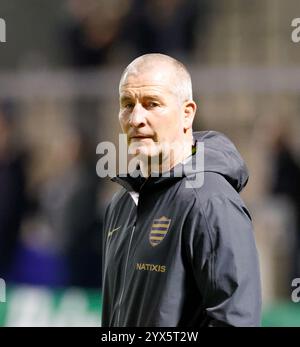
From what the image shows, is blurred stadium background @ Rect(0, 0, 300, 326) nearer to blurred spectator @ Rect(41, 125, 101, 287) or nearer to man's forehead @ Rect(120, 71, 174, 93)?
blurred spectator @ Rect(41, 125, 101, 287)

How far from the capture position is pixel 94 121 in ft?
28.7

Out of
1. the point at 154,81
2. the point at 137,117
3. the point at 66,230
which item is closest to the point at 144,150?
the point at 137,117

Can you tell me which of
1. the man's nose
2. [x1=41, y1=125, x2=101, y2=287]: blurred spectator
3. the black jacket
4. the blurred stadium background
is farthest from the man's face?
[x1=41, y1=125, x2=101, y2=287]: blurred spectator

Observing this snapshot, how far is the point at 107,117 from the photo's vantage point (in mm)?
8867

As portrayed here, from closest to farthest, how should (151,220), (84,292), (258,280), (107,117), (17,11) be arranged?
1. (258,280)
2. (151,220)
3. (84,292)
4. (107,117)
5. (17,11)

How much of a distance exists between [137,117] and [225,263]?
628 millimetres

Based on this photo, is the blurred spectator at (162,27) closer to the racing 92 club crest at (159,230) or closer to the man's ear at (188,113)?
the man's ear at (188,113)

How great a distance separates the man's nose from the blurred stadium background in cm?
386

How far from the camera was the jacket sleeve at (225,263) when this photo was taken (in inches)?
104

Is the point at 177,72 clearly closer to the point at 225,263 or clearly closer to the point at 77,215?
the point at 225,263

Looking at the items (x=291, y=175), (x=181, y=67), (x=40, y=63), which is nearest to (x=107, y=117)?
(x=40, y=63)

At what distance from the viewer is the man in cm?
268
